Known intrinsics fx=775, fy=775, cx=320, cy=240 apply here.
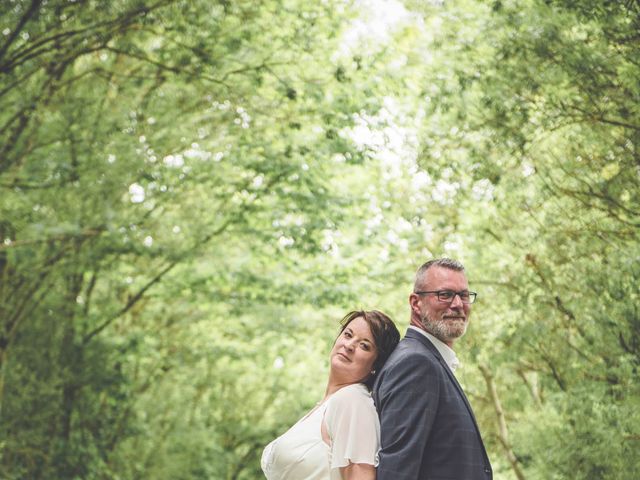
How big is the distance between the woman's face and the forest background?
2.76 metres

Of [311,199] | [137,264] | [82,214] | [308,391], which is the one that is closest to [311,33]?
[311,199]

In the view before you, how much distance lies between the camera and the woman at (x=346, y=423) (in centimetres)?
323

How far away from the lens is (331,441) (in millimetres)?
3498

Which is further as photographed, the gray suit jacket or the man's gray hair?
the man's gray hair

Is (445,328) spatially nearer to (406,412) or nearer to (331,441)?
(406,412)

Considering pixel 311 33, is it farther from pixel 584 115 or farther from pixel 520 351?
pixel 520 351

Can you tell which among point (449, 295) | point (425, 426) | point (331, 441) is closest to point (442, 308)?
point (449, 295)

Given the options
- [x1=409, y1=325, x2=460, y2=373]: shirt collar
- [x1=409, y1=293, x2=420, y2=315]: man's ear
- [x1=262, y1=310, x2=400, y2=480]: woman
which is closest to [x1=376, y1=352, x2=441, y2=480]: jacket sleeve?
[x1=262, y1=310, x2=400, y2=480]: woman

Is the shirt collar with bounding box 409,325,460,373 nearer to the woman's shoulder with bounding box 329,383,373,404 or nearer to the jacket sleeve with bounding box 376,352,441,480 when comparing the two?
the jacket sleeve with bounding box 376,352,441,480

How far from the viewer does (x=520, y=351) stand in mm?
9141

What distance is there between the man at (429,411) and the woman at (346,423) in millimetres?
105

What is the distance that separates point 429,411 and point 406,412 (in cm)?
9

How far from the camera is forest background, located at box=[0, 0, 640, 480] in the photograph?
670 centimetres

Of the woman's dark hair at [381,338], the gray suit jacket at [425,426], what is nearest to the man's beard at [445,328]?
the gray suit jacket at [425,426]
